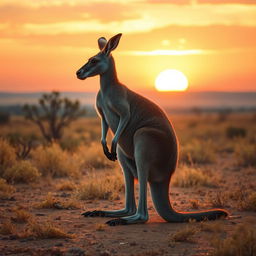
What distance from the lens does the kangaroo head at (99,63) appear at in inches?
305

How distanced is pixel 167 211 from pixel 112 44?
2.62 metres

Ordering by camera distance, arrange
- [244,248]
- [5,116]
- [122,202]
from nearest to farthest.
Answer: [244,248]
[122,202]
[5,116]

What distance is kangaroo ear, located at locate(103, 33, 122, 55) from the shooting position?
7.71 meters

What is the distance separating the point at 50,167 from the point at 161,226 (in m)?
6.95

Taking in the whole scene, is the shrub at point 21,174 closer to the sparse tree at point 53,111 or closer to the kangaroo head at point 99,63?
the kangaroo head at point 99,63

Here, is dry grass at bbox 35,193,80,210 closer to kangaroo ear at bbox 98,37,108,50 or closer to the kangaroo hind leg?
the kangaroo hind leg

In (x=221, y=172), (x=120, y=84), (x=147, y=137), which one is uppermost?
(x=120, y=84)

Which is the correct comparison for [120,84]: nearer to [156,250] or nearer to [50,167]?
[156,250]

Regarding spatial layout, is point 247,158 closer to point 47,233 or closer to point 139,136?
point 139,136

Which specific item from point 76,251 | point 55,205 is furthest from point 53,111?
point 76,251

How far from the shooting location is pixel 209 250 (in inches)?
255

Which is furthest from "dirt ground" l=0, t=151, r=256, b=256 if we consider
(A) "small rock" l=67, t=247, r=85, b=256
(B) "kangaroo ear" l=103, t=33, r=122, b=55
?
(B) "kangaroo ear" l=103, t=33, r=122, b=55

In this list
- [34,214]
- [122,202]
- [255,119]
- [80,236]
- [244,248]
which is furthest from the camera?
[255,119]

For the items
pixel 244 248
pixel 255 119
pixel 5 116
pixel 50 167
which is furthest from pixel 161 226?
pixel 255 119
